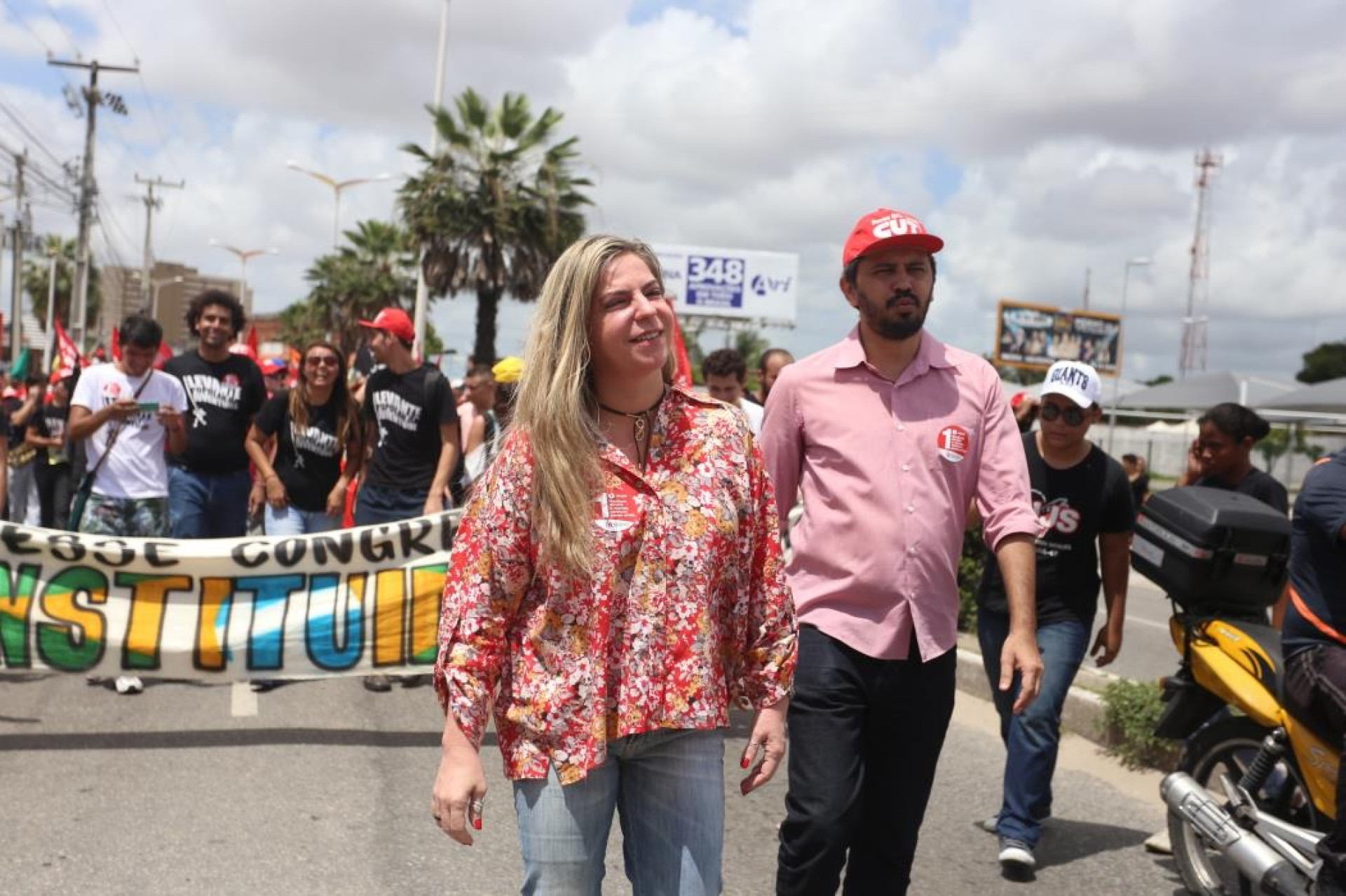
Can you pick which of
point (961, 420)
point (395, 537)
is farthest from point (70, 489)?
point (961, 420)

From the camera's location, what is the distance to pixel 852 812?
343 centimetres

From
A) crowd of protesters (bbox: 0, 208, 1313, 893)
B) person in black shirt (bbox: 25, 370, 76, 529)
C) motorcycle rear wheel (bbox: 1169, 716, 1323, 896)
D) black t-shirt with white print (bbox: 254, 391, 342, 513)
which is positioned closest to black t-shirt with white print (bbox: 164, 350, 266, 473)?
black t-shirt with white print (bbox: 254, 391, 342, 513)

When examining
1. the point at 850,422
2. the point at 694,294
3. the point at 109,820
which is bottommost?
the point at 109,820

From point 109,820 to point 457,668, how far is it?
3.24 metres

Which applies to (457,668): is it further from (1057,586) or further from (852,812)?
(1057,586)

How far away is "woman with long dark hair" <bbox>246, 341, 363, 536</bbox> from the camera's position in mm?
7590

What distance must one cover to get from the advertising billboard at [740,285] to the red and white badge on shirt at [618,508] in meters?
51.9

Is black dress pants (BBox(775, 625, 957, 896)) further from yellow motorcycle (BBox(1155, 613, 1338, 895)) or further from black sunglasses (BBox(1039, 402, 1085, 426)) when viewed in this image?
black sunglasses (BBox(1039, 402, 1085, 426))

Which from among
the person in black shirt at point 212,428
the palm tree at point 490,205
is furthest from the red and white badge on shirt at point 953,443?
the palm tree at point 490,205

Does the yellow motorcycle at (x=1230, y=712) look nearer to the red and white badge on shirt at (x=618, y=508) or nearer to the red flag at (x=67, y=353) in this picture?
the red and white badge on shirt at (x=618, y=508)

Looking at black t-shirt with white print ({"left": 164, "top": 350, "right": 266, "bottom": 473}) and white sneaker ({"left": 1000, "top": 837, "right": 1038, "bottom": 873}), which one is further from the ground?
black t-shirt with white print ({"left": 164, "top": 350, "right": 266, "bottom": 473})

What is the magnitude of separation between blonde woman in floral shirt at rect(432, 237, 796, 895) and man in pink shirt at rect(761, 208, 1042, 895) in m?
0.83

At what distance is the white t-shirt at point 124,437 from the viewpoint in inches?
285

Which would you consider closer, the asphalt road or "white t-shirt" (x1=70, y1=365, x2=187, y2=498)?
the asphalt road
